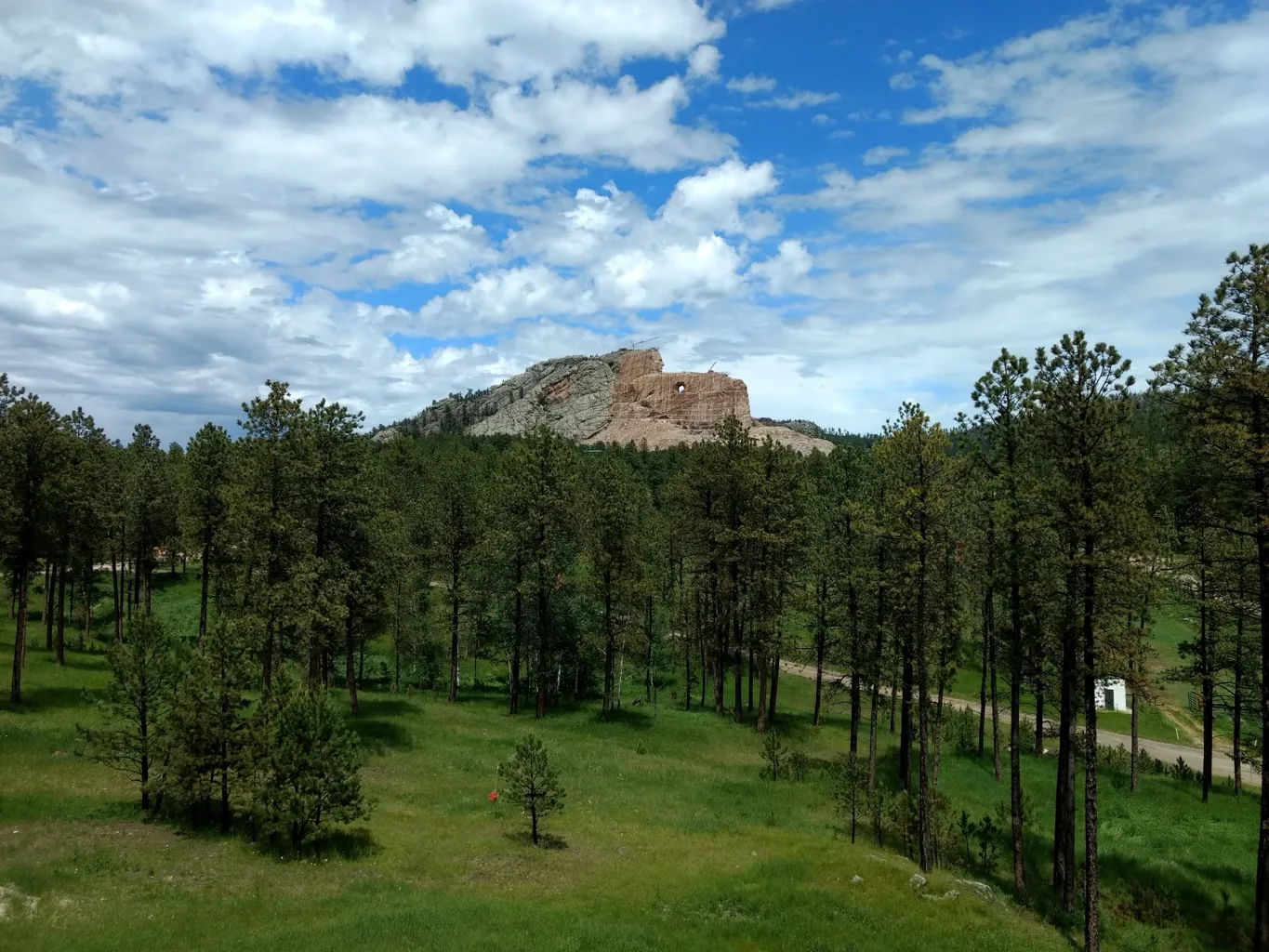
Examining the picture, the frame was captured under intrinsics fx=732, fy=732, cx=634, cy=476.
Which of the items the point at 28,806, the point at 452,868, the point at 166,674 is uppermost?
the point at 166,674

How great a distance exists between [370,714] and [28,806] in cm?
1590

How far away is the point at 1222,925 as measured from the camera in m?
22.0

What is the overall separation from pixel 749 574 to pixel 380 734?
20.2m

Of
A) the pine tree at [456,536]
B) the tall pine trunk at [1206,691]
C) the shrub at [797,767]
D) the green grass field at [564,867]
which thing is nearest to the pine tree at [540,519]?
the pine tree at [456,536]

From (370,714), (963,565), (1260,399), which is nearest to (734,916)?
(963,565)

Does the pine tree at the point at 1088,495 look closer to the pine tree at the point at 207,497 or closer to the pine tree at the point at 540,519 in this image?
the pine tree at the point at 540,519

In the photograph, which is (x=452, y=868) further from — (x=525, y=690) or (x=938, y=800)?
(x=525, y=690)

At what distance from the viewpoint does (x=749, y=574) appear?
132ft

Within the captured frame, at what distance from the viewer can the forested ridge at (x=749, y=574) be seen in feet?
63.6

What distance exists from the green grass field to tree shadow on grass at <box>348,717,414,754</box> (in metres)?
0.14

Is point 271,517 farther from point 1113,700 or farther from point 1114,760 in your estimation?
point 1113,700

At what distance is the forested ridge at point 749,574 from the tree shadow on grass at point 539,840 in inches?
231

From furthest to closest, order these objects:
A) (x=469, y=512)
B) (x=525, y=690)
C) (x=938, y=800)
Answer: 1. (x=525, y=690)
2. (x=469, y=512)
3. (x=938, y=800)

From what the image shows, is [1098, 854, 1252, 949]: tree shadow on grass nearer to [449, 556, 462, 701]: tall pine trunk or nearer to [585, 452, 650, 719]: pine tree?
[585, 452, 650, 719]: pine tree
